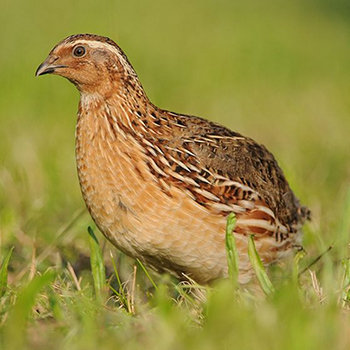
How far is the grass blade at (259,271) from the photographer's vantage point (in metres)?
4.75

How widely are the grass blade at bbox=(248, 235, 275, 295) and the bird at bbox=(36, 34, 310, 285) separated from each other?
1.13 feet

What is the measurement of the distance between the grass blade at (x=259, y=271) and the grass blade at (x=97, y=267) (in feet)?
3.41

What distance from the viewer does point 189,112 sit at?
37.7ft

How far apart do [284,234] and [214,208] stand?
2.48ft

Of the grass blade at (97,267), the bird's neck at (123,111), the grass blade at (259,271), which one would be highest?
the bird's neck at (123,111)

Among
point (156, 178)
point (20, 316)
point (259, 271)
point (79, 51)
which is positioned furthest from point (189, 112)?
point (20, 316)

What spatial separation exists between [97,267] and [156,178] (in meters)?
0.77

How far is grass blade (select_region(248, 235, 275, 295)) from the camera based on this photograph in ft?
15.6

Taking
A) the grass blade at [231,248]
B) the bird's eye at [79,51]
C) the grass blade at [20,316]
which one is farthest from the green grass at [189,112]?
the bird's eye at [79,51]

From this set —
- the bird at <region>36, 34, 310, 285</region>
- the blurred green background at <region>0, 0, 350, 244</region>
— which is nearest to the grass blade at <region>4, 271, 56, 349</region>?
the bird at <region>36, 34, 310, 285</region>

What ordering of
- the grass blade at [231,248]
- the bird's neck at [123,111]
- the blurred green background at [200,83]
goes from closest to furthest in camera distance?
the grass blade at [231,248], the bird's neck at [123,111], the blurred green background at [200,83]

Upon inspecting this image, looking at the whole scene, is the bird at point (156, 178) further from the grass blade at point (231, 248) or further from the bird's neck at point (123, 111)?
the grass blade at point (231, 248)

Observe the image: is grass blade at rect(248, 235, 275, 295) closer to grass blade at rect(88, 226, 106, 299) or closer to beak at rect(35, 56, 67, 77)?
grass blade at rect(88, 226, 106, 299)

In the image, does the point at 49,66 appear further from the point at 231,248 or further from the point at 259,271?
the point at 259,271
